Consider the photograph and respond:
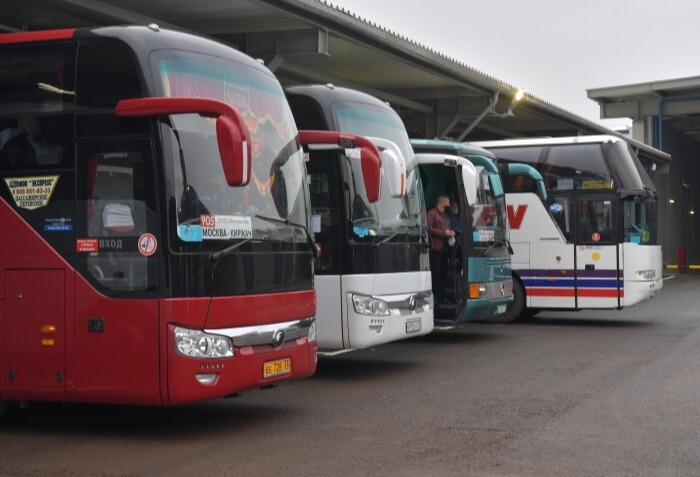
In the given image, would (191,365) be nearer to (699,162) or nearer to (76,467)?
(76,467)

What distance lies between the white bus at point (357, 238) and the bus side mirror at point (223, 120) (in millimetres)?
3968

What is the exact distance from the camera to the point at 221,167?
874 cm

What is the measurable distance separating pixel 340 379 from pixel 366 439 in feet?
13.0

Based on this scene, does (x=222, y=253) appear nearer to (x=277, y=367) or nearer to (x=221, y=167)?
(x=221, y=167)

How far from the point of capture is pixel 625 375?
12641 mm

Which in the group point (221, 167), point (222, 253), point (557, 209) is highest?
point (221, 167)

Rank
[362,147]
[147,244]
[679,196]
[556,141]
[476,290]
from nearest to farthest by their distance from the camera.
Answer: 1. [147,244]
2. [362,147]
3. [476,290]
4. [556,141]
5. [679,196]

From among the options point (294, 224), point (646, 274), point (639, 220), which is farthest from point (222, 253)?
point (639, 220)

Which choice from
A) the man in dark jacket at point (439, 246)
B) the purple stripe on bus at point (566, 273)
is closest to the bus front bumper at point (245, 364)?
the man in dark jacket at point (439, 246)

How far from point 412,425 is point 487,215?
807 cm

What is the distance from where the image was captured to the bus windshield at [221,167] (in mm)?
8578

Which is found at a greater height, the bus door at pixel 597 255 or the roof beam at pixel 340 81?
the roof beam at pixel 340 81

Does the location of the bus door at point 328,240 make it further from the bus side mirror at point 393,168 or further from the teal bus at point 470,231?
the teal bus at point 470,231

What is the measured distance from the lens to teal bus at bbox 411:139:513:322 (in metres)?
16.2
